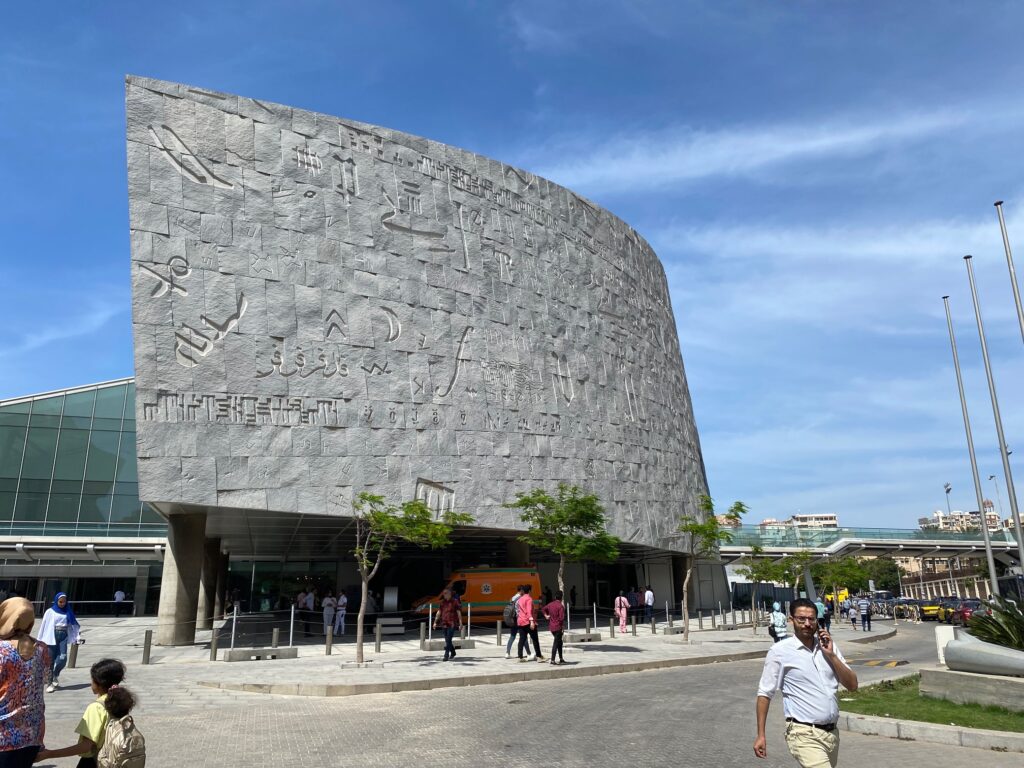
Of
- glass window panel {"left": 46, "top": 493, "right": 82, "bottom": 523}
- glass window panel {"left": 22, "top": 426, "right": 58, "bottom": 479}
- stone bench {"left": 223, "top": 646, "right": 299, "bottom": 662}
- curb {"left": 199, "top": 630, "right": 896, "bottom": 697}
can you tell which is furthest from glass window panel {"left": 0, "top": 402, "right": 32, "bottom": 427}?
curb {"left": 199, "top": 630, "right": 896, "bottom": 697}

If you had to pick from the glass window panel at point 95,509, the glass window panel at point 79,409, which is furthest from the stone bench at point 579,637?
the glass window panel at point 79,409

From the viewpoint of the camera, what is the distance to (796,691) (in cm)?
518

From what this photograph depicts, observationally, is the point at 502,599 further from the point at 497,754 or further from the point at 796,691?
the point at 796,691

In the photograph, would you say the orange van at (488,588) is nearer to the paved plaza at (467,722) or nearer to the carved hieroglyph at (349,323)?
the carved hieroglyph at (349,323)

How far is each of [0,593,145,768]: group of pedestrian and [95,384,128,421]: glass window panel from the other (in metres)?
44.5

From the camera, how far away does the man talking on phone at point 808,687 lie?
5035 mm

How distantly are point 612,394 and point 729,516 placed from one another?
989cm

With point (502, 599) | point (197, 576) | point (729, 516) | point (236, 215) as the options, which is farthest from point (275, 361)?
point (729, 516)

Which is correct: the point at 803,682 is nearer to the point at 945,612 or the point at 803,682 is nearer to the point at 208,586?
the point at 208,586

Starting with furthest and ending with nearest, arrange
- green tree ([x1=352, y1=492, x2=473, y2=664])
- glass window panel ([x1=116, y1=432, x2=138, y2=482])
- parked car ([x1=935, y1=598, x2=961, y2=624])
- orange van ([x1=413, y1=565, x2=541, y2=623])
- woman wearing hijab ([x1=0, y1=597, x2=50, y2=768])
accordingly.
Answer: glass window panel ([x1=116, y1=432, x2=138, y2=482]), parked car ([x1=935, y1=598, x2=961, y2=624]), orange van ([x1=413, y1=565, x2=541, y2=623]), green tree ([x1=352, y1=492, x2=473, y2=664]), woman wearing hijab ([x1=0, y1=597, x2=50, y2=768])

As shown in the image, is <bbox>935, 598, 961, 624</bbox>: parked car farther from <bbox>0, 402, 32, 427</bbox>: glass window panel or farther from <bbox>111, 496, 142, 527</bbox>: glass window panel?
<bbox>0, 402, 32, 427</bbox>: glass window panel

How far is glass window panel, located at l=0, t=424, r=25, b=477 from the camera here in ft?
137

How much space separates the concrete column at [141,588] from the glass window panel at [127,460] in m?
4.99

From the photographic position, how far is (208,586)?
35.4m
